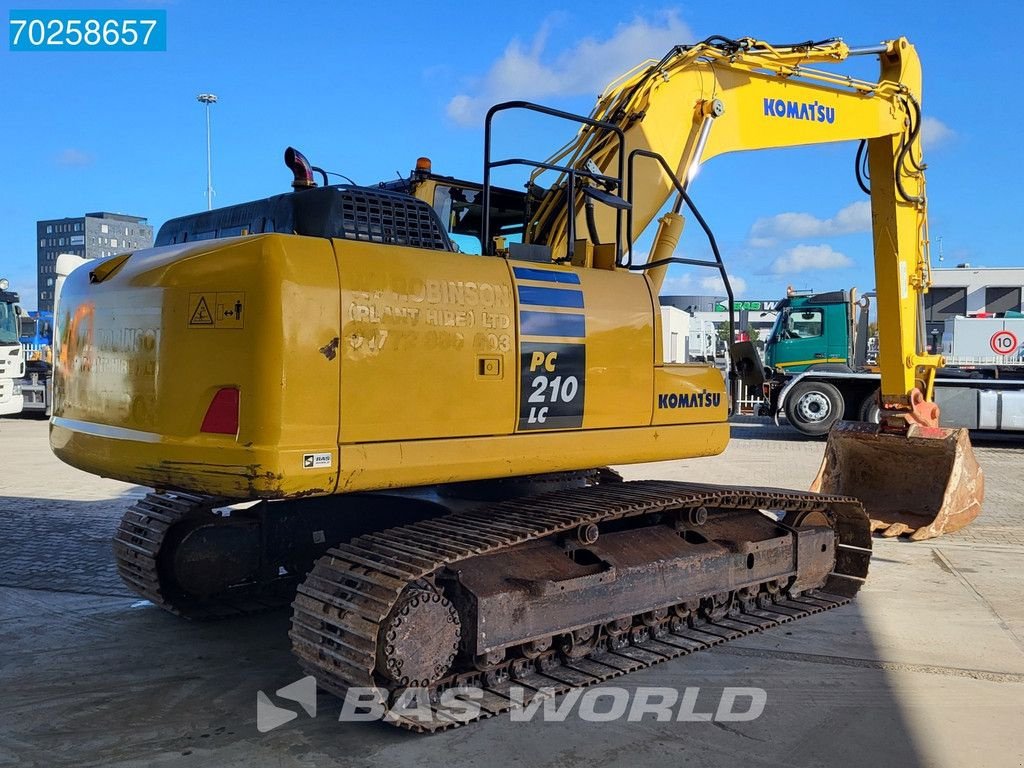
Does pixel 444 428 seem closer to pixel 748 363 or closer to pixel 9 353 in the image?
pixel 748 363

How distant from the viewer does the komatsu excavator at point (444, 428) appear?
3.48m

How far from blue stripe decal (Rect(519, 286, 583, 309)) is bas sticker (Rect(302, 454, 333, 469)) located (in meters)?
1.22

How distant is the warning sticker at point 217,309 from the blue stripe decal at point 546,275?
4.38 ft

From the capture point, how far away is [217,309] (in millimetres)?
3469

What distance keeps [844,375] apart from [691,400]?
1284 cm

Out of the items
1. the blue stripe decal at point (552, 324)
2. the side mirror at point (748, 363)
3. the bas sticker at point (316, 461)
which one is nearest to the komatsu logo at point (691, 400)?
the side mirror at point (748, 363)

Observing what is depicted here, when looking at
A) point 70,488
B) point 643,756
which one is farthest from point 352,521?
point 70,488

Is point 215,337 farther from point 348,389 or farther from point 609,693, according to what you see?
point 609,693

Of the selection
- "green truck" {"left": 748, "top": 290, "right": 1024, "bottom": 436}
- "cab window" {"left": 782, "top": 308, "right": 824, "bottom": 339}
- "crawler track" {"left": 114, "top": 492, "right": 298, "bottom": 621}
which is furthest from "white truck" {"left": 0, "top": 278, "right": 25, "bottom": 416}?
"cab window" {"left": 782, "top": 308, "right": 824, "bottom": 339}

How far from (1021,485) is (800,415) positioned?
563cm

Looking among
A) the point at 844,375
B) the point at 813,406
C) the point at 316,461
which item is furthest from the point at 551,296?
the point at 844,375

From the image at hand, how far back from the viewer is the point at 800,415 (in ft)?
55.0

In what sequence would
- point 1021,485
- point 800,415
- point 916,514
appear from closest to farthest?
point 916,514 < point 1021,485 < point 800,415

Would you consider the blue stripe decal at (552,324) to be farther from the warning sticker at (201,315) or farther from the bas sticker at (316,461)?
the warning sticker at (201,315)
